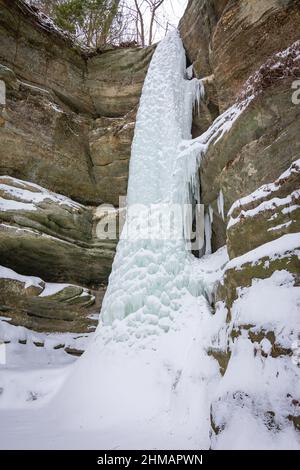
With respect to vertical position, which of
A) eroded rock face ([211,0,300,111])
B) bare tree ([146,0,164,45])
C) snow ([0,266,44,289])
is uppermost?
bare tree ([146,0,164,45])

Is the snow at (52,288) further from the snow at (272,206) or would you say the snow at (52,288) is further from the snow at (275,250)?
the snow at (275,250)

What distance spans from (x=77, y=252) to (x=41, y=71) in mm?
5278

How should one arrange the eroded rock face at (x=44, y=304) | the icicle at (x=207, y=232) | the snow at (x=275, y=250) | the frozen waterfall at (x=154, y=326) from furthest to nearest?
1. the eroded rock face at (x=44, y=304)
2. the icicle at (x=207, y=232)
3. the frozen waterfall at (x=154, y=326)
4. the snow at (x=275, y=250)

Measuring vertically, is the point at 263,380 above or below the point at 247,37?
below

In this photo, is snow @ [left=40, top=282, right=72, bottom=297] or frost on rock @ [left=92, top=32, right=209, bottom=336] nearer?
frost on rock @ [left=92, top=32, right=209, bottom=336]

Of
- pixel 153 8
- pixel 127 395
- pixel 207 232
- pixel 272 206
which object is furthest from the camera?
pixel 153 8

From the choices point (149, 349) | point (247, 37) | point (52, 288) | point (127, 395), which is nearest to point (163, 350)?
point (149, 349)

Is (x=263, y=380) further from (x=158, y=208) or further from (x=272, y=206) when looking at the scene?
(x=158, y=208)

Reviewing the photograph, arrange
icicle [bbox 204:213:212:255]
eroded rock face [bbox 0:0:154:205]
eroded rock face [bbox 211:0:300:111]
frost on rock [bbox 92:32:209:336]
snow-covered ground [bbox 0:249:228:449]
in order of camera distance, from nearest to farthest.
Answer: snow-covered ground [bbox 0:249:228:449]
frost on rock [bbox 92:32:209:336]
eroded rock face [bbox 211:0:300:111]
icicle [bbox 204:213:212:255]
eroded rock face [bbox 0:0:154:205]

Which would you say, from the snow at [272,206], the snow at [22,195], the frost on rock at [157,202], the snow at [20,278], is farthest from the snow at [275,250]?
the snow at [22,195]

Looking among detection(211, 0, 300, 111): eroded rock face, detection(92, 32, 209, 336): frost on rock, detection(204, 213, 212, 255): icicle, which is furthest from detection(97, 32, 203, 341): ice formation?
detection(211, 0, 300, 111): eroded rock face

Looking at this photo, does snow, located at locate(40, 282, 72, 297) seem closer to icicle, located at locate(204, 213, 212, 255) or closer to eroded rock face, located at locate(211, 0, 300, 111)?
icicle, located at locate(204, 213, 212, 255)

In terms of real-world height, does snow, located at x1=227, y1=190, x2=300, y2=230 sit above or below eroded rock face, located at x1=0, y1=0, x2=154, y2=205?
below
